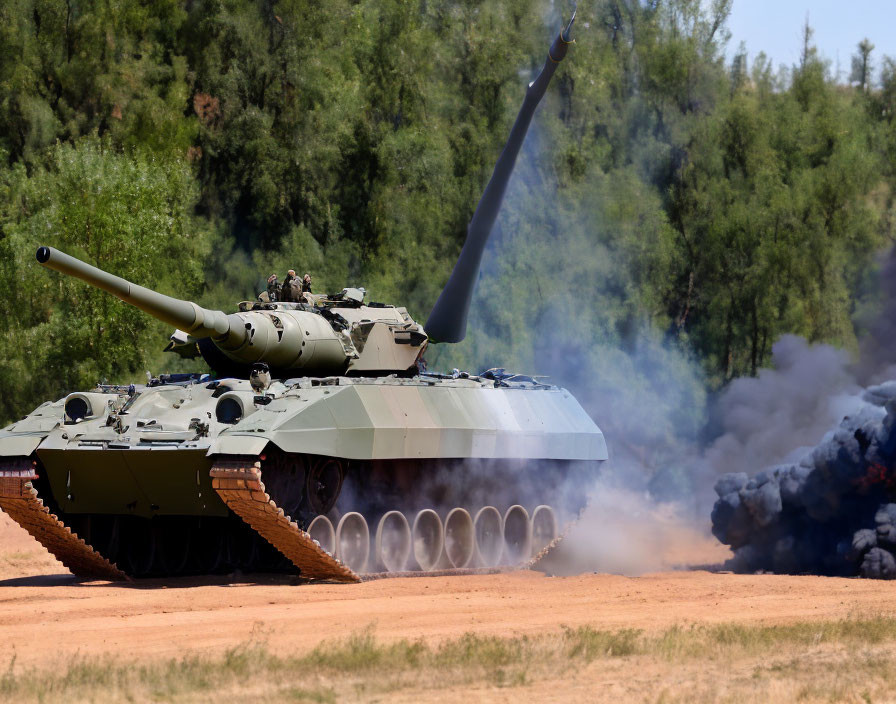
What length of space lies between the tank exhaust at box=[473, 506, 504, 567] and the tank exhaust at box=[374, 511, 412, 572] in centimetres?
188

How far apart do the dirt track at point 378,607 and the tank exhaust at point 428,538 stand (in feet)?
2.46

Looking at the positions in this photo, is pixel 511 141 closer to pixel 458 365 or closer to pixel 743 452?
pixel 743 452

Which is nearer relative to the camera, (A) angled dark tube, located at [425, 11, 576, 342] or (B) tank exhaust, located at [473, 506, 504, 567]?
(B) tank exhaust, located at [473, 506, 504, 567]

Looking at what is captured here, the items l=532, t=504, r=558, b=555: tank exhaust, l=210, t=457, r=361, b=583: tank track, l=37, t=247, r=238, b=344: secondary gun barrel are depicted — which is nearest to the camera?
l=210, t=457, r=361, b=583: tank track

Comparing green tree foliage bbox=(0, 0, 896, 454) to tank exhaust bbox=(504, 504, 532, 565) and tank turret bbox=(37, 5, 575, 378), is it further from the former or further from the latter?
tank exhaust bbox=(504, 504, 532, 565)

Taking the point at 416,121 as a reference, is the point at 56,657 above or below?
below

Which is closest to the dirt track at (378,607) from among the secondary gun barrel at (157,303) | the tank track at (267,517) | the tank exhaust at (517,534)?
the tank track at (267,517)

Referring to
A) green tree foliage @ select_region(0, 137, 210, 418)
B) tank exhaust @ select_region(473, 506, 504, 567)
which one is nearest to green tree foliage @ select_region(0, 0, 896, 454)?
green tree foliage @ select_region(0, 137, 210, 418)

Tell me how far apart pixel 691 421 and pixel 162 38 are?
2171cm

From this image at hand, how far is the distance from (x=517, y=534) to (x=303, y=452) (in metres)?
6.43

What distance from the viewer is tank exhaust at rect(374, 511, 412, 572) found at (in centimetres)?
2095

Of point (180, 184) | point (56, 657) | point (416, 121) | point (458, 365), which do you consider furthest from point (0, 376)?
point (56, 657)

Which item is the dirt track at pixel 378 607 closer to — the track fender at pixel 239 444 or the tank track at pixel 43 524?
the tank track at pixel 43 524

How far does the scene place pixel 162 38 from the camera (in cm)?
4912
